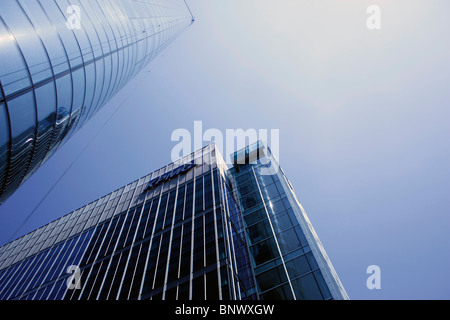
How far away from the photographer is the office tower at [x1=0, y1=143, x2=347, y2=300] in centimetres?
2580

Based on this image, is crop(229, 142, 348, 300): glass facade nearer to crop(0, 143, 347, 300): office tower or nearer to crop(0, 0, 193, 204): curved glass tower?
crop(0, 143, 347, 300): office tower

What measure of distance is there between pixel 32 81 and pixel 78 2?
5.94 meters

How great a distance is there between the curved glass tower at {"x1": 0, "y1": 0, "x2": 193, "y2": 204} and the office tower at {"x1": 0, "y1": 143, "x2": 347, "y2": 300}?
762 inches

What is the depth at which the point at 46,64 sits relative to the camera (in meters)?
9.98

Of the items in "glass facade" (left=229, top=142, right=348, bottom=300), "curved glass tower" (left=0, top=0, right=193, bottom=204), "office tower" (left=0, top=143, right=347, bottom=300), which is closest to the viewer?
"curved glass tower" (left=0, top=0, right=193, bottom=204)

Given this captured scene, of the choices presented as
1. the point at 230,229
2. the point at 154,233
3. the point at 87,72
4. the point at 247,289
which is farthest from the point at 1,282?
the point at 87,72

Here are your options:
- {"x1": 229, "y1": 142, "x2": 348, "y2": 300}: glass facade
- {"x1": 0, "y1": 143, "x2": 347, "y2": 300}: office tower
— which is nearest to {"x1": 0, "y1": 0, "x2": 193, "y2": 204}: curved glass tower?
{"x1": 0, "y1": 143, "x2": 347, "y2": 300}: office tower

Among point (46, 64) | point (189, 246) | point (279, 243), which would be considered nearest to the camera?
point (46, 64)

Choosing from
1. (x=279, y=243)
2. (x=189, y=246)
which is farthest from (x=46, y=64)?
(x=189, y=246)

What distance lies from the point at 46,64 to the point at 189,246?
27.3m

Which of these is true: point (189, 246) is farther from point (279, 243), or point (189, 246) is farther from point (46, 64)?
point (46, 64)

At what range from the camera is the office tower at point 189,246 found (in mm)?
25797
